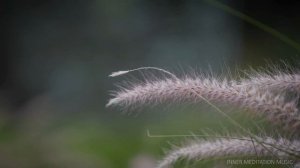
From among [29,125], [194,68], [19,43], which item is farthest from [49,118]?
[194,68]

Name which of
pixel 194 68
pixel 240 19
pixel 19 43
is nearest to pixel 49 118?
pixel 19 43

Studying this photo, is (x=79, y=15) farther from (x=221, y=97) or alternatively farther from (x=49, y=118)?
(x=221, y=97)

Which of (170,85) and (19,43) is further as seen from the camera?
(19,43)

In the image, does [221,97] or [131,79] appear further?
[131,79]

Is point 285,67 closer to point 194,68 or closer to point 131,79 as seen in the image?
point 194,68

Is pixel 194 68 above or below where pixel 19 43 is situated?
below

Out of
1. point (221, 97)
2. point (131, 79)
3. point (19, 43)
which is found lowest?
point (221, 97)
